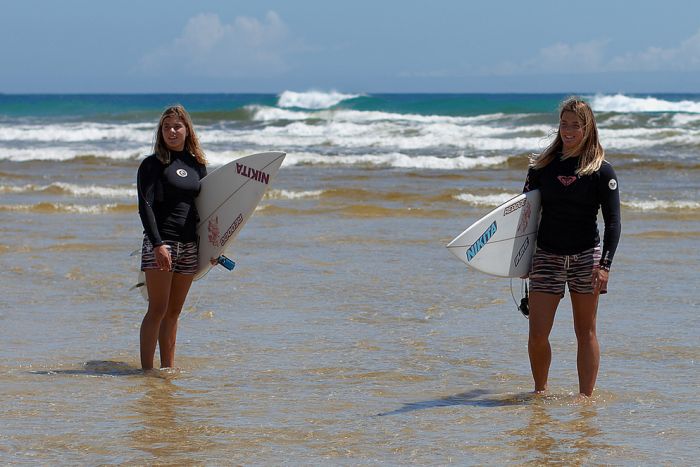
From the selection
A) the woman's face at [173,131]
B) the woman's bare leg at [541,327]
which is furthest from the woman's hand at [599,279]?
the woman's face at [173,131]

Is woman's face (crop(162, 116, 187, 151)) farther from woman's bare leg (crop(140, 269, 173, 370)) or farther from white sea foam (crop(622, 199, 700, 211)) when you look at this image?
white sea foam (crop(622, 199, 700, 211))

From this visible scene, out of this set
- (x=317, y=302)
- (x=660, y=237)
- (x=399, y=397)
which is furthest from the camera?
(x=660, y=237)

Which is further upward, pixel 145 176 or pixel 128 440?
pixel 145 176

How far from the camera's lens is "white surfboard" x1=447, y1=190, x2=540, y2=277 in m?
5.30

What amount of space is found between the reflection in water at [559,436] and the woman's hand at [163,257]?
6.80ft

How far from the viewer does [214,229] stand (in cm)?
605

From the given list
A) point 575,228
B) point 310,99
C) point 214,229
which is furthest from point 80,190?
point 310,99

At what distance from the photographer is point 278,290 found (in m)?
8.32

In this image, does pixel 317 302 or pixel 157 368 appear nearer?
pixel 157 368

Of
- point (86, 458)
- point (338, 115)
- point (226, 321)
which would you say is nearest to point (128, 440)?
point (86, 458)

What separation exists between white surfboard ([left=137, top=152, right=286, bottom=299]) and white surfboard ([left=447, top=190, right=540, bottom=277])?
136cm

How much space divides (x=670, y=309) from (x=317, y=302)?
8.60 ft

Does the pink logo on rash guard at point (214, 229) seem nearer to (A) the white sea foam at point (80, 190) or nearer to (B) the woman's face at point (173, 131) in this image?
(B) the woman's face at point (173, 131)

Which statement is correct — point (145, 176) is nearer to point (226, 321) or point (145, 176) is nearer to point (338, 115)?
point (226, 321)
